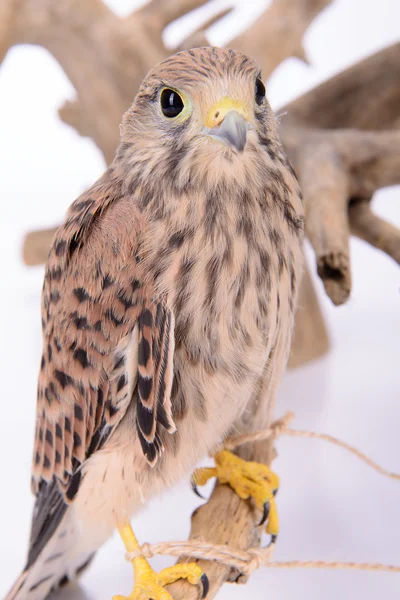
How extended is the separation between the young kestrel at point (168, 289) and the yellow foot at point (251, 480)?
25cm

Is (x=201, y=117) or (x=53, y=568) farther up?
(x=201, y=117)

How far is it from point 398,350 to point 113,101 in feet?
6.01

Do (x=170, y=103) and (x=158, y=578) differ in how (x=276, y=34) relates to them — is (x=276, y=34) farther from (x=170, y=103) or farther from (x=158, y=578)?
(x=158, y=578)

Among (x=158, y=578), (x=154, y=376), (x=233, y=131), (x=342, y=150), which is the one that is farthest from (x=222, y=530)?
(x=342, y=150)

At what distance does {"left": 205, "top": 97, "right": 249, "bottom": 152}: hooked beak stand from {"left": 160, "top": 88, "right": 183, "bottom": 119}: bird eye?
8 cm

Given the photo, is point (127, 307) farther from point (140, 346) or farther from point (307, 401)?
point (307, 401)

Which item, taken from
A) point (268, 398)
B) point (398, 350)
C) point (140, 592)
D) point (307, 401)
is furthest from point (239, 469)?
point (398, 350)

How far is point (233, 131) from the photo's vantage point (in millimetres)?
1443

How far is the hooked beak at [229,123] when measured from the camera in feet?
4.75

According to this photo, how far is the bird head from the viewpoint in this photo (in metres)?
1.50

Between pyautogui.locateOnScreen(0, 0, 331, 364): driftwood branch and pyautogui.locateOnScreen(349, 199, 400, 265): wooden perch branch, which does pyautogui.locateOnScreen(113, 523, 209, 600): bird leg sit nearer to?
pyautogui.locateOnScreen(349, 199, 400, 265): wooden perch branch

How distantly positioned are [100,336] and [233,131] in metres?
0.58

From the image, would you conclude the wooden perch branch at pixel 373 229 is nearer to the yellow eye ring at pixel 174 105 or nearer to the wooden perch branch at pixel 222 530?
the wooden perch branch at pixel 222 530

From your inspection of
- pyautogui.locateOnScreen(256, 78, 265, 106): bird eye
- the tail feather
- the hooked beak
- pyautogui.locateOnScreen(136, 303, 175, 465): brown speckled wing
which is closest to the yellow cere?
the hooked beak
